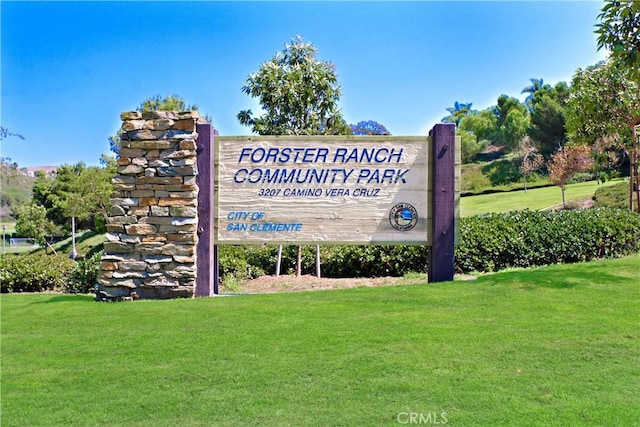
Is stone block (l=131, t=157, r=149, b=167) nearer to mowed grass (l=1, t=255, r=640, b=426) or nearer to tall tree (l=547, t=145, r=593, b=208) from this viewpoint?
mowed grass (l=1, t=255, r=640, b=426)

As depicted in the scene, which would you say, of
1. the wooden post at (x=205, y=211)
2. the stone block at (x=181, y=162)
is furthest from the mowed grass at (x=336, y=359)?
the stone block at (x=181, y=162)

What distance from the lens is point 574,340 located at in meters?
4.50

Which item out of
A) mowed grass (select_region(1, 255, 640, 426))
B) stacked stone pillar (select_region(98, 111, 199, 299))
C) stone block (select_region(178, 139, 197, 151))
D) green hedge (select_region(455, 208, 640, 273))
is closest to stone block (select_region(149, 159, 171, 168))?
stacked stone pillar (select_region(98, 111, 199, 299))

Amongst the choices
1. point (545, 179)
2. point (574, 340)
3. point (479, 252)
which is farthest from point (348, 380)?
point (545, 179)

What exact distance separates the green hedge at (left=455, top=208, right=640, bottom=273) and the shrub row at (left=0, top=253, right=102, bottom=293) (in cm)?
620

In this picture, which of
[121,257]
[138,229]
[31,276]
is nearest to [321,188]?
[138,229]

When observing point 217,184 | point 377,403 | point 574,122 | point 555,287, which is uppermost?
point 574,122

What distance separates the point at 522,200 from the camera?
33594 mm

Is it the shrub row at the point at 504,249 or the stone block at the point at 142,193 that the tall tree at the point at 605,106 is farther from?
the stone block at the point at 142,193

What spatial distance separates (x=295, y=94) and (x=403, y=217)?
466cm

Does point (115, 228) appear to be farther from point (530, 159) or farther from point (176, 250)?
point (530, 159)

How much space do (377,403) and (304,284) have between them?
5.14m

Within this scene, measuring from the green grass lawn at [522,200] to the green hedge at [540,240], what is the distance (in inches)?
781

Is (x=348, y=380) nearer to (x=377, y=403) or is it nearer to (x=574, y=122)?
(x=377, y=403)
